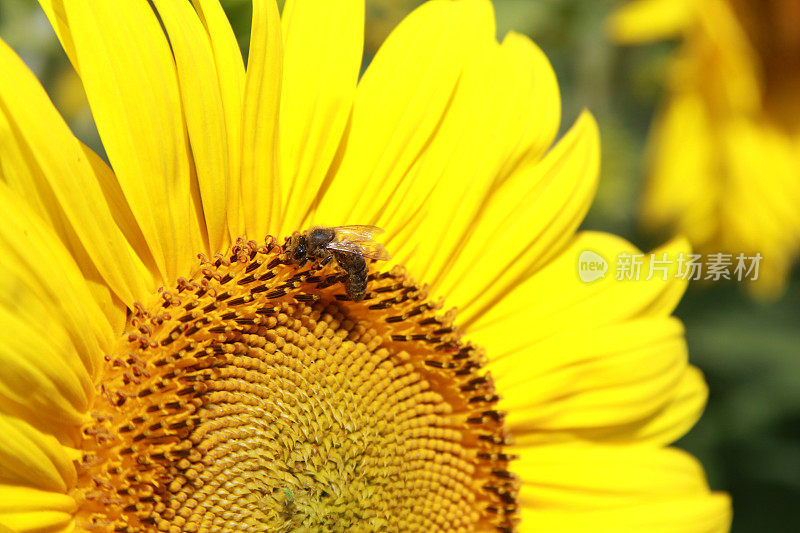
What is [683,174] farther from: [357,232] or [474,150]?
[357,232]

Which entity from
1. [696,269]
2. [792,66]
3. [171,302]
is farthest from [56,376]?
[792,66]

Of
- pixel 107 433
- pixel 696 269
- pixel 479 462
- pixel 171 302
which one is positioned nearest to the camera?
pixel 107 433

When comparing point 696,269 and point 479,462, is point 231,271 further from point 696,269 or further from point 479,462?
point 696,269

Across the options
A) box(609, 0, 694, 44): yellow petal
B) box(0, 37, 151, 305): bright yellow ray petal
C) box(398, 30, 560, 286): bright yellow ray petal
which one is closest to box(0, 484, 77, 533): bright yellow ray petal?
box(0, 37, 151, 305): bright yellow ray petal

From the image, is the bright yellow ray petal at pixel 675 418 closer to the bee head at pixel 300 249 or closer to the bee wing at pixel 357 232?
the bee wing at pixel 357 232

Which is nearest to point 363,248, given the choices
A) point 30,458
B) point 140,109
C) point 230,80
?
point 230,80

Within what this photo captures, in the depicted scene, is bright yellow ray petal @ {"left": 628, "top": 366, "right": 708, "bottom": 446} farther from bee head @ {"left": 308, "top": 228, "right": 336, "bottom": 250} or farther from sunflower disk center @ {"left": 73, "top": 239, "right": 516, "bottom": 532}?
bee head @ {"left": 308, "top": 228, "right": 336, "bottom": 250}
